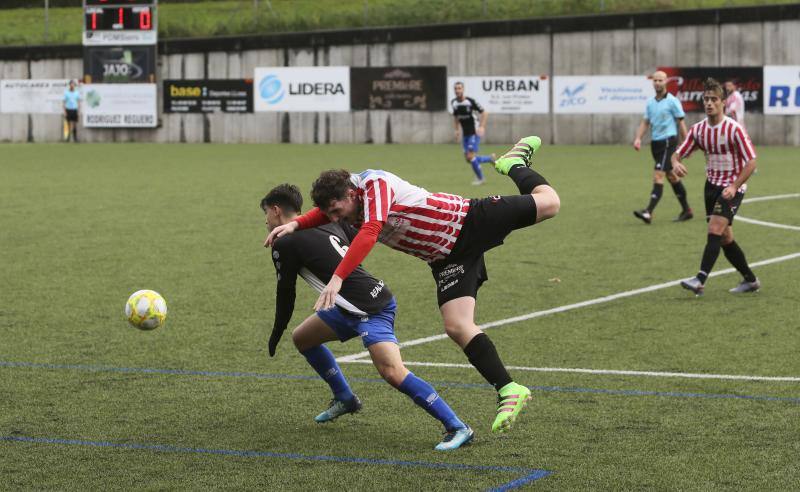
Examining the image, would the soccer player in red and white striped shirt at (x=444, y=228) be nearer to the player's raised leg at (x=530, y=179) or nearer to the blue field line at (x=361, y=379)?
the player's raised leg at (x=530, y=179)

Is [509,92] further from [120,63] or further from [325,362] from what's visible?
[325,362]

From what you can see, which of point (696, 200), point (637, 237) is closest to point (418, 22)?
point (696, 200)

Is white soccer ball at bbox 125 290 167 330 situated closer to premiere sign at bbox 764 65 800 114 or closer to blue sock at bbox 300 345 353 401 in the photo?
blue sock at bbox 300 345 353 401

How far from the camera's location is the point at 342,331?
6855 millimetres

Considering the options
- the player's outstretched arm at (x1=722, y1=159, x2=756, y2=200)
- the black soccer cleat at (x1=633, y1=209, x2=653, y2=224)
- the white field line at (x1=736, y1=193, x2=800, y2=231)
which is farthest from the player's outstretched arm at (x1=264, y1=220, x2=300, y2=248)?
the white field line at (x1=736, y1=193, x2=800, y2=231)

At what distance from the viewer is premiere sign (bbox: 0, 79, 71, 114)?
44.2 m

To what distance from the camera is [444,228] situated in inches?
263

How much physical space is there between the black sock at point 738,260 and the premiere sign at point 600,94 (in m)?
25.8

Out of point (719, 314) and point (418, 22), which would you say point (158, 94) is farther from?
point (719, 314)

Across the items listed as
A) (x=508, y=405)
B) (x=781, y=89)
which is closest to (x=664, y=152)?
(x=508, y=405)

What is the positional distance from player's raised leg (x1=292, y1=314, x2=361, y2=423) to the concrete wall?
30.7 m

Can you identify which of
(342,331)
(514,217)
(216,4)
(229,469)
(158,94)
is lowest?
(229,469)

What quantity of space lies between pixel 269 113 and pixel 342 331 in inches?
1397

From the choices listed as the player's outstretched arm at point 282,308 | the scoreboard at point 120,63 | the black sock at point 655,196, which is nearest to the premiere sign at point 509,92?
the scoreboard at point 120,63
